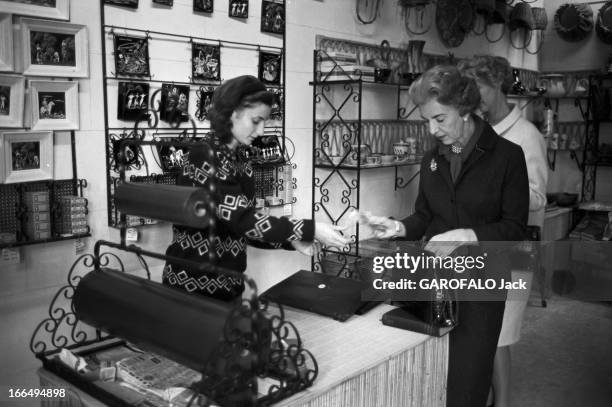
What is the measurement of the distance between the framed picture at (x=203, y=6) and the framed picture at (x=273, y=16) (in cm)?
39

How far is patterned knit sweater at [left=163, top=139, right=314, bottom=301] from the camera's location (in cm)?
182

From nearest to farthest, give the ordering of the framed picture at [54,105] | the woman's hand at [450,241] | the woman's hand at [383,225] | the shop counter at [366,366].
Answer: the shop counter at [366,366], the woman's hand at [450,241], the woman's hand at [383,225], the framed picture at [54,105]

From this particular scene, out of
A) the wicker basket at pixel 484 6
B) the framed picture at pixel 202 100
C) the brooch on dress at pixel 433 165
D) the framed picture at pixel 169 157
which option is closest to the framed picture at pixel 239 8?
the framed picture at pixel 202 100

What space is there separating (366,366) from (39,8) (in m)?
1.97

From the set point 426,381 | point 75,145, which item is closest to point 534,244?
point 426,381

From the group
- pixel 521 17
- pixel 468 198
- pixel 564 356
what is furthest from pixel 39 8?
pixel 521 17

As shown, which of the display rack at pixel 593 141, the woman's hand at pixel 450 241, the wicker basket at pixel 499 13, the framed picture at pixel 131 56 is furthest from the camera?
the display rack at pixel 593 141

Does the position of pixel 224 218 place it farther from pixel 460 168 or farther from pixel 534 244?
pixel 534 244

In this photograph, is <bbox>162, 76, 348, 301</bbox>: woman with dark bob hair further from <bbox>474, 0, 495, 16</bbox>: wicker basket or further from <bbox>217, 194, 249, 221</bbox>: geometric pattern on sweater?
<bbox>474, 0, 495, 16</bbox>: wicker basket

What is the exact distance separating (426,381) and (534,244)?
1.11m

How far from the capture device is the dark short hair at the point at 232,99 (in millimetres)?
2027

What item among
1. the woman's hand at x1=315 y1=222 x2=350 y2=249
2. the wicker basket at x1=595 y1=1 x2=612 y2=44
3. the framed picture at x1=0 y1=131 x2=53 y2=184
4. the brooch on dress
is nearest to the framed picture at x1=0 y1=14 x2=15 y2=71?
the framed picture at x1=0 y1=131 x2=53 y2=184

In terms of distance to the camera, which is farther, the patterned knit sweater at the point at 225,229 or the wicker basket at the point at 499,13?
the wicker basket at the point at 499,13

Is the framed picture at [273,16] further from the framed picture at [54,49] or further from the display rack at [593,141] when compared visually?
the display rack at [593,141]
